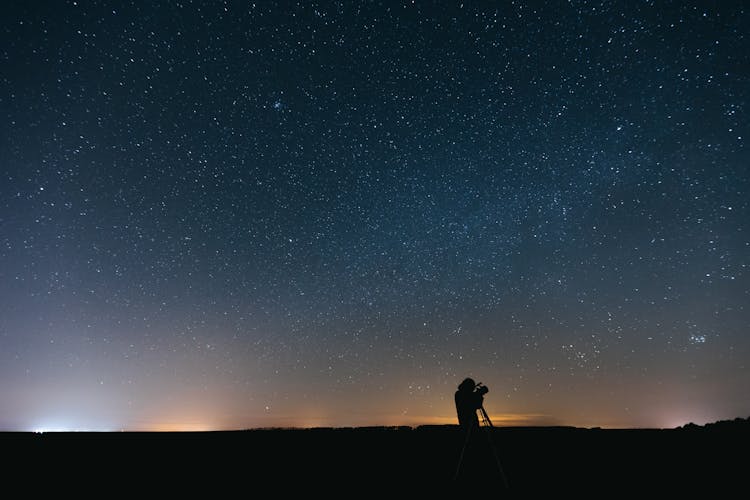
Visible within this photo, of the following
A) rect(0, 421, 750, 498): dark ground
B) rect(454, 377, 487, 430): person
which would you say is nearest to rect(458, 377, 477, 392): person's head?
rect(454, 377, 487, 430): person

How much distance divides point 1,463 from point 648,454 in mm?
13774

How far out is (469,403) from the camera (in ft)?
19.3

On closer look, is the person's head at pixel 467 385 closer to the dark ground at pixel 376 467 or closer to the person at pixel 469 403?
the person at pixel 469 403

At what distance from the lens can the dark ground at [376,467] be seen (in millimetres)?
6012

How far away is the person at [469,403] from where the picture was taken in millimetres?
5859

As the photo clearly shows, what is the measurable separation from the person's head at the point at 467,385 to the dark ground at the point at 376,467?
619 millimetres

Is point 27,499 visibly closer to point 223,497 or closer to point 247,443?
point 223,497

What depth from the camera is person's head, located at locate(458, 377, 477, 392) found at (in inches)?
238

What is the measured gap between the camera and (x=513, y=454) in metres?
9.06

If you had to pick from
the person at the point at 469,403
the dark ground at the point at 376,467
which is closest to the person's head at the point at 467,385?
the person at the point at 469,403

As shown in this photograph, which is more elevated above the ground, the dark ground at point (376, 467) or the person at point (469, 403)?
the person at point (469, 403)

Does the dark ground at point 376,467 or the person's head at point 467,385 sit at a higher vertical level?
the person's head at point 467,385

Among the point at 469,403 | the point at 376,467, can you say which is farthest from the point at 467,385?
the point at 376,467

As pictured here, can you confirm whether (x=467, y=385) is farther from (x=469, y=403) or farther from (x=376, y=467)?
(x=376, y=467)
